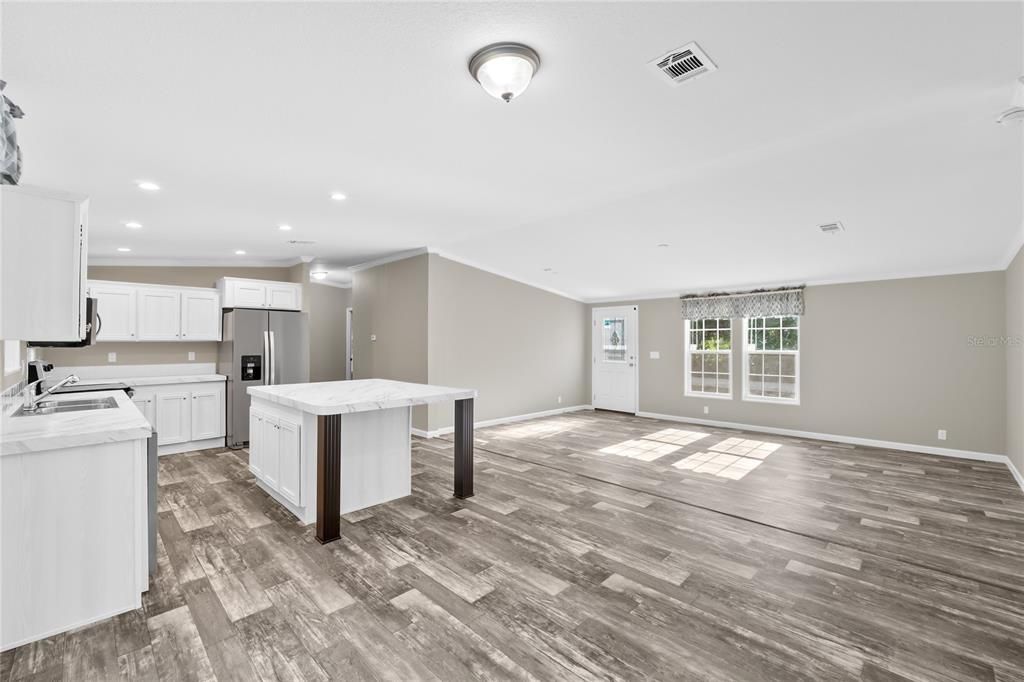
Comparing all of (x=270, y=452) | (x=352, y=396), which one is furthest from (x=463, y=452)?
(x=270, y=452)

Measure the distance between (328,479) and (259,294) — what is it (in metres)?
4.05

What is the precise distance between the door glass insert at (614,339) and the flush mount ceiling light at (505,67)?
270 inches

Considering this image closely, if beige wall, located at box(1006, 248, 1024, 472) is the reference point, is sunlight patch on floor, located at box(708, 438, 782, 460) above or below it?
below

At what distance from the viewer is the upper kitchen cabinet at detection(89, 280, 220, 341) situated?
507cm

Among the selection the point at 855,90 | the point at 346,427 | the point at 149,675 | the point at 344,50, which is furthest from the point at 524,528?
the point at 855,90

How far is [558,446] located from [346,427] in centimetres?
301

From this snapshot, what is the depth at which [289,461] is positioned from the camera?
3.34 m

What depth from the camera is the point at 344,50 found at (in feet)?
6.18

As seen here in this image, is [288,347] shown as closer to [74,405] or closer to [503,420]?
[74,405]

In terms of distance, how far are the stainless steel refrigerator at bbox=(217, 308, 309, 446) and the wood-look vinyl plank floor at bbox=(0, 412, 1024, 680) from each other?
129cm

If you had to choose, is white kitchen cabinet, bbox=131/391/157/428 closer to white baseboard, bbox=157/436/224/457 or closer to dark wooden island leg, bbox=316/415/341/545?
white baseboard, bbox=157/436/224/457

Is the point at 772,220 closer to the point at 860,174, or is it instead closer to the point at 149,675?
the point at 860,174

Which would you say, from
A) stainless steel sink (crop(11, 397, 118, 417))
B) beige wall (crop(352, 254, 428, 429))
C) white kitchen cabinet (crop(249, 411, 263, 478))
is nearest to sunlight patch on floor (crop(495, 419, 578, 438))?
beige wall (crop(352, 254, 428, 429))

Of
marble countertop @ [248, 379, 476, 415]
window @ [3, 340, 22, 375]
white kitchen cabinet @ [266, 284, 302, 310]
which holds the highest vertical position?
white kitchen cabinet @ [266, 284, 302, 310]
